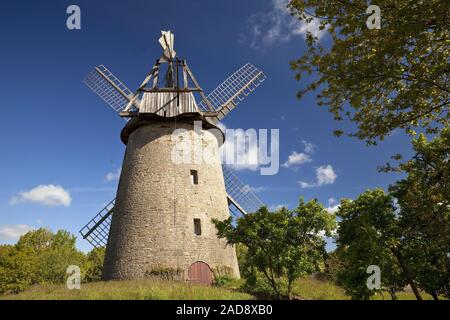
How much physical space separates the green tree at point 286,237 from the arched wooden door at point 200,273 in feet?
10.9

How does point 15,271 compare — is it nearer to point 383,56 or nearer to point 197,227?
point 197,227

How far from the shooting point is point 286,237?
632 inches

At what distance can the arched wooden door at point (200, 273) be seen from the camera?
18.2 m

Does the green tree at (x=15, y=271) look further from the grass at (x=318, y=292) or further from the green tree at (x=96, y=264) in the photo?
the grass at (x=318, y=292)

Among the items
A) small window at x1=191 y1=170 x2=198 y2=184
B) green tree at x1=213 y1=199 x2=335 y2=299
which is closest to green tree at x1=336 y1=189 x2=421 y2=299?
green tree at x1=213 y1=199 x2=335 y2=299

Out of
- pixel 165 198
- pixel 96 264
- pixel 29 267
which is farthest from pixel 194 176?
pixel 96 264

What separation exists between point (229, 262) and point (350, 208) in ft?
25.6

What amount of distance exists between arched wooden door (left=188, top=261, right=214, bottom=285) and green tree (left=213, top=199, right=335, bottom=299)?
10.9 feet

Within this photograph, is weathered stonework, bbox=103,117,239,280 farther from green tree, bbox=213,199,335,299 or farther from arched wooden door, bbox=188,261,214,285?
green tree, bbox=213,199,335,299

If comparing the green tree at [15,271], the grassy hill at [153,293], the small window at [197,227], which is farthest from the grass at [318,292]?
the green tree at [15,271]

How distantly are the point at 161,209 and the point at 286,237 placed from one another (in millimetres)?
7561
